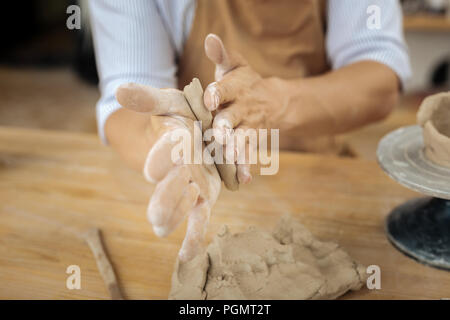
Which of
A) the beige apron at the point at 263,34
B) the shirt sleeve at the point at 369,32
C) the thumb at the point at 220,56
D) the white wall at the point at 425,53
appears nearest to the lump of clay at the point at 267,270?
the thumb at the point at 220,56

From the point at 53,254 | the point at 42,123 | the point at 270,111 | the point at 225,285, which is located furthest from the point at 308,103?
the point at 42,123

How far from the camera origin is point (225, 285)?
0.57 metres

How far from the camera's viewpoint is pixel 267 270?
0.58 m

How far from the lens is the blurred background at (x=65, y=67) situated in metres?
2.21

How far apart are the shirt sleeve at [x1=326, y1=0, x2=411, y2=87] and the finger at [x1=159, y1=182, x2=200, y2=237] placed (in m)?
0.69

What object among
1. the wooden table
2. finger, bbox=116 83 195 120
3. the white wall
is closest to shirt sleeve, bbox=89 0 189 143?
the wooden table

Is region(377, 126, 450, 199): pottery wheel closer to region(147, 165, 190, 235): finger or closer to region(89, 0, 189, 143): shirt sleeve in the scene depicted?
region(147, 165, 190, 235): finger

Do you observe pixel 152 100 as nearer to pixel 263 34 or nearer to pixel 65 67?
pixel 263 34

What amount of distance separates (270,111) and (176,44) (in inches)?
15.7

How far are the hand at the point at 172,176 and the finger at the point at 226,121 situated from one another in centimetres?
3

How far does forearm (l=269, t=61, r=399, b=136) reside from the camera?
2.88 ft

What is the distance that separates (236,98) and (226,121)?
63 millimetres

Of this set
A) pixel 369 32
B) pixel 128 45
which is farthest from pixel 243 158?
pixel 369 32
